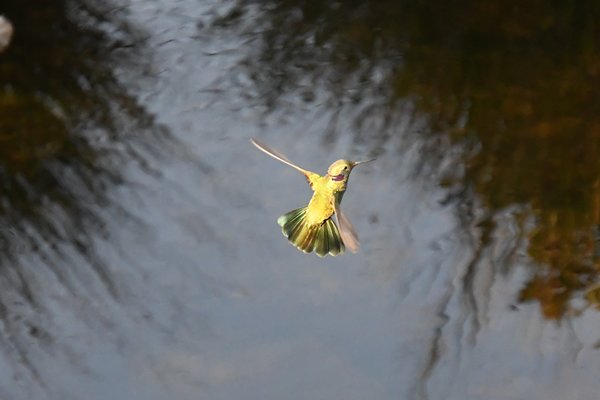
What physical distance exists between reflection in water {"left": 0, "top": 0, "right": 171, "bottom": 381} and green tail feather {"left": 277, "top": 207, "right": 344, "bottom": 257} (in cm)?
69

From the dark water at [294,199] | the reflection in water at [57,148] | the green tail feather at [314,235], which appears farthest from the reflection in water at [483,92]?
the green tail feather at [314,235]

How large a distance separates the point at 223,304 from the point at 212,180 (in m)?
0.56

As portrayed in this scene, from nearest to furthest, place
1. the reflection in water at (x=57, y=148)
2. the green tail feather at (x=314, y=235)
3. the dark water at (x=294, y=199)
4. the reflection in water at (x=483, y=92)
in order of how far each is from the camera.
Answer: the green tail feather at (x=314, y=235)
the dark water at (x=294, y=199)
the reflection in water at (x=57, y=148)
the reflection in water at (x=483, y=92)

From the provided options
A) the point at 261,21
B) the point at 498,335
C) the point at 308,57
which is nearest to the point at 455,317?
the point at 498,335

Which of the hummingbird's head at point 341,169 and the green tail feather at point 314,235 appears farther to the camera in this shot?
the green tail feather at point 314,235

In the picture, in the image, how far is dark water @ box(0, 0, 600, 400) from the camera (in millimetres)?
2752

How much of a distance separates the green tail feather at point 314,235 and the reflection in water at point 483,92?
2.20ft

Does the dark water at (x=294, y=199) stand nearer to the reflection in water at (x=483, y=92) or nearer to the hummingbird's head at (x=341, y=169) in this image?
the reflection in water at (x=483, y=92)

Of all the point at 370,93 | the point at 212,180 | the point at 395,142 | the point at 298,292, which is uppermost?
the point at 370,93

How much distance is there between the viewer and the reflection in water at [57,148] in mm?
2973

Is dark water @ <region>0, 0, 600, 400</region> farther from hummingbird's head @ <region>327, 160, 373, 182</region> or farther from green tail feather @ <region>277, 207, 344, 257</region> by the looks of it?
hummingbird's head @ <region>327, 160, 373, 182</region>

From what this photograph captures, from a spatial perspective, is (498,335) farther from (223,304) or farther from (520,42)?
(520,42)

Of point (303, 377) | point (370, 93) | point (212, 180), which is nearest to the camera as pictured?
point (303, 377)

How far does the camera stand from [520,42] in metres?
3.95
